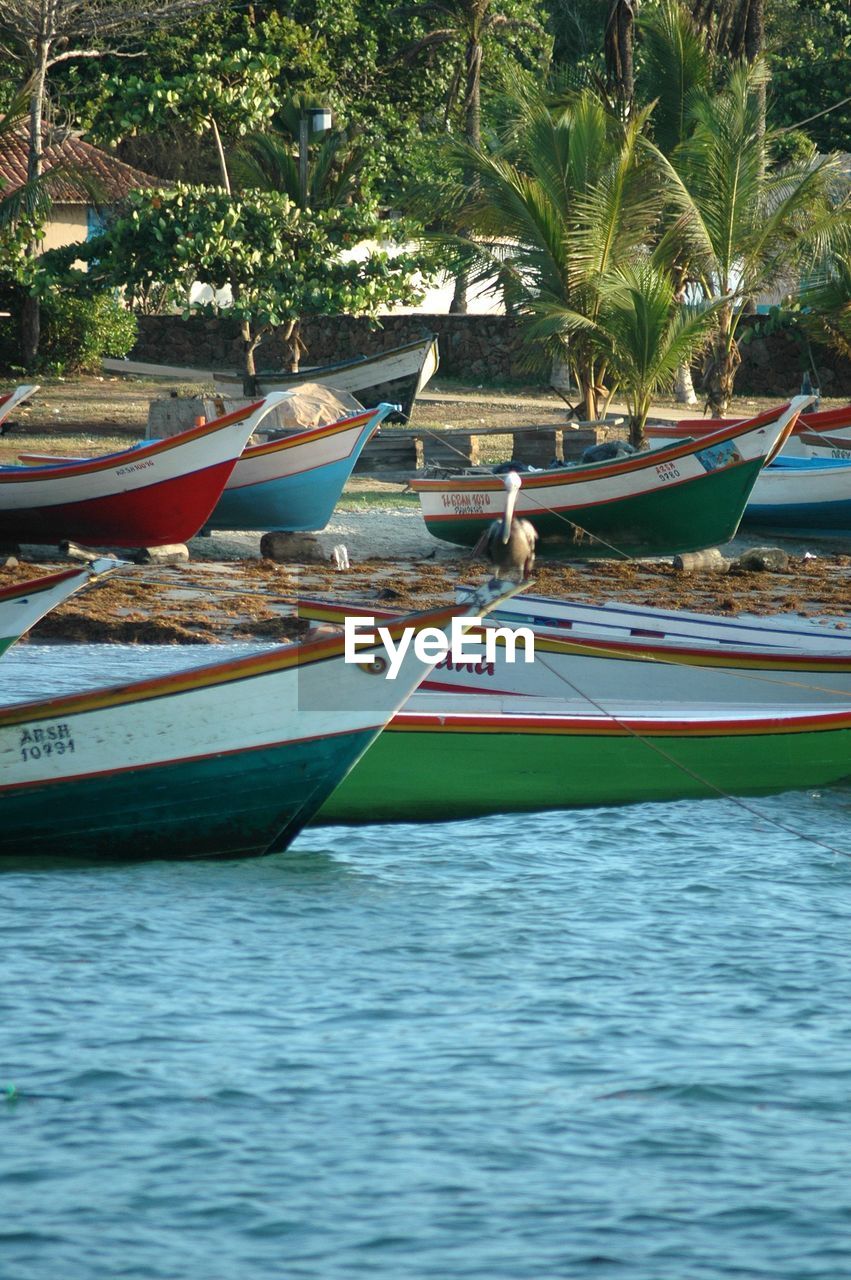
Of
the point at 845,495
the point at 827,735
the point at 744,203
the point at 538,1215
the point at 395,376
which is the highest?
the point at 744,203

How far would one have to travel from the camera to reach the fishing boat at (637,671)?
34.6 ft

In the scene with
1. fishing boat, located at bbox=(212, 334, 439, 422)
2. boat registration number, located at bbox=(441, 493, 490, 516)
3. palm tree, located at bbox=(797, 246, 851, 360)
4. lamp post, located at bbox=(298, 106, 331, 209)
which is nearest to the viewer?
boat registration number, located at bbox=(441, 493, 490, 516)

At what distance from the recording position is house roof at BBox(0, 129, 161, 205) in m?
30.0

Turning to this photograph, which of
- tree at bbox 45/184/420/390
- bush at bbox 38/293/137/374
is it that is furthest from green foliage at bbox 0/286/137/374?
tree at bbox 45/184/420/390

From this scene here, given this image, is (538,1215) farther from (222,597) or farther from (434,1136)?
(222,597)

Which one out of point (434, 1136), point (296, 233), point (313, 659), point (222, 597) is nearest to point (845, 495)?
point (222, 597)

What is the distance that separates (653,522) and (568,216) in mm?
5915

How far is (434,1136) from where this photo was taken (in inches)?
234

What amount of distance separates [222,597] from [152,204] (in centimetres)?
1106

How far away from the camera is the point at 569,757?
972cm

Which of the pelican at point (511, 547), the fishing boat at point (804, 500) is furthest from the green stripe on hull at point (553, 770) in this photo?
the fishing boat at point (804, 500)

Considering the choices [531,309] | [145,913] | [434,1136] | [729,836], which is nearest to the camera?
[434,1136]

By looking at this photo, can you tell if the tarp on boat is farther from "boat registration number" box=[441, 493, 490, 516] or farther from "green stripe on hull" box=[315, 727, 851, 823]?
"green stripe on hull" box=[315, 727, 851, 823]

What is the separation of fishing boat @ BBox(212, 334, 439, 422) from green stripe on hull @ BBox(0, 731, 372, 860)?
1646 centimetres
